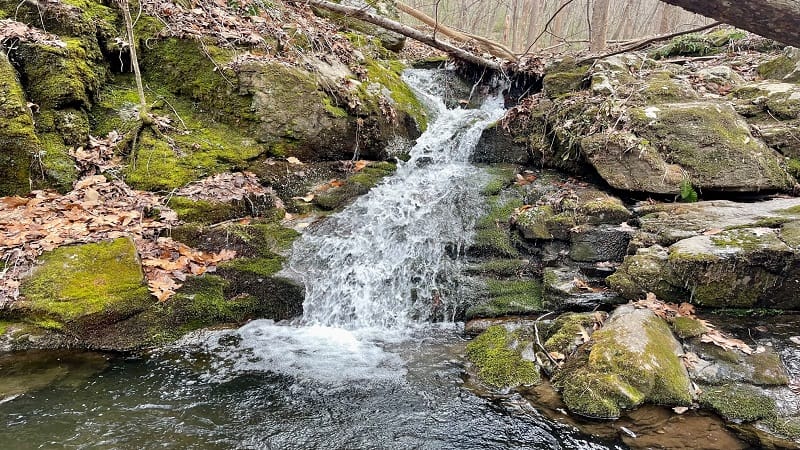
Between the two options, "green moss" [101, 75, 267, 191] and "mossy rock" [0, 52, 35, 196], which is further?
"green moss" [101, 75, 267, 191]

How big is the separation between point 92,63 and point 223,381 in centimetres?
541

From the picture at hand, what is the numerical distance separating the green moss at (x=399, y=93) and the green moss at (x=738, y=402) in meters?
6.97

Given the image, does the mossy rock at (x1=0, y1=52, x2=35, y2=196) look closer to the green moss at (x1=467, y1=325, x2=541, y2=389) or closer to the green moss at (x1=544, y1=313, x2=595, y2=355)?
the green moss at (x1=467, y1=325, x2=541, y2=389)

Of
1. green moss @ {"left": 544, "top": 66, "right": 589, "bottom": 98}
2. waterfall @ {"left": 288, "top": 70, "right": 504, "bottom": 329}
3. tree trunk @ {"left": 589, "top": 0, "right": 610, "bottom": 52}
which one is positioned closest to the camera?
waterfall @ {"left": 288, "top": 70, "right": 504, "bottom": 329}

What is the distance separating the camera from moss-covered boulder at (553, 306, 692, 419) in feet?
12.4

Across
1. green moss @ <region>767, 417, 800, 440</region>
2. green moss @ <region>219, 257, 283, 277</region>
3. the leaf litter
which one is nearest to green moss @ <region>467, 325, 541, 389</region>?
green moss @ <region>767, 417, 800, 440</region>

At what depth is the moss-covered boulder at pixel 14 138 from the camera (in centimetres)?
518

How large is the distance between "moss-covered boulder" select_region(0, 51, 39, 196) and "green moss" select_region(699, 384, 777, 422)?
7.68 meters

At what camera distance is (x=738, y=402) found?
375 cm

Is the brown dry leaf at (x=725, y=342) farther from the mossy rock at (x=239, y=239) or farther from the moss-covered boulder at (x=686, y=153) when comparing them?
the mossy rock at (x=239, y=239)

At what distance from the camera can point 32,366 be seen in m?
4.06

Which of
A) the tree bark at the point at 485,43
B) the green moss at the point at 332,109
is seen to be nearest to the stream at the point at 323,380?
the green moss at the point at 332,109

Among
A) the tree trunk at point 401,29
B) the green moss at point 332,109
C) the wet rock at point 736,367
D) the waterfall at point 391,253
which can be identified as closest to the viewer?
the wet rock at point 736,367

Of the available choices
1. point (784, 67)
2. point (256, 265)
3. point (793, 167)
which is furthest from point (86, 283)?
point (784, 67)
